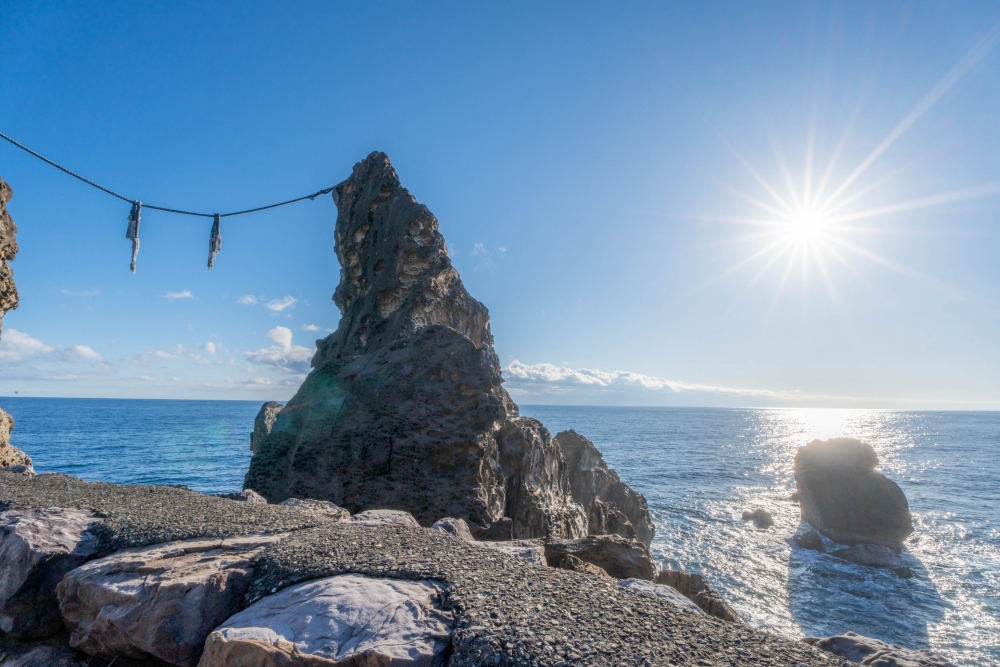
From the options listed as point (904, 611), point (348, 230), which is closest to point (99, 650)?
point (348, 230)

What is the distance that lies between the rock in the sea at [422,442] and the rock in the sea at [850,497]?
23393 mm

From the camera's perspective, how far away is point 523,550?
7.44 metres

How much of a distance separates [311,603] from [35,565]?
3.86m

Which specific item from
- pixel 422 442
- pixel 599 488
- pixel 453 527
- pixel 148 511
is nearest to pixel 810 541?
pixel 599 488

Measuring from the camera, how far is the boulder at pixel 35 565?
5.62m

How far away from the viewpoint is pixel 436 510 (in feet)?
39.9

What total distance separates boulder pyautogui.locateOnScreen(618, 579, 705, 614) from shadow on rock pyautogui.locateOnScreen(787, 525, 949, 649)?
16420 mm

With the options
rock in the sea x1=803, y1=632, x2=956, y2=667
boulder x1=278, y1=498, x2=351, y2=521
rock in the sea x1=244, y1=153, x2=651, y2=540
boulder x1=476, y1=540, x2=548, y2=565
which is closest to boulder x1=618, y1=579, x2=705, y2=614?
boulder x1=476, y1=540, x2=548, y2=565

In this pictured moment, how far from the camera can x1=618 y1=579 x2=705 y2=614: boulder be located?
6000 millimetres

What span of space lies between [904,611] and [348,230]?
Answer: 30020 mm

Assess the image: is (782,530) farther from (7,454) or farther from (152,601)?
(7,454)

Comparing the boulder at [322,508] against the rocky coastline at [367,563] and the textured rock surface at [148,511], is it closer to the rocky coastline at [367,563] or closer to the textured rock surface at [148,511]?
the rocky coastline at [367,563]

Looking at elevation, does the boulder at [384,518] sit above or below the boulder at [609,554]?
above

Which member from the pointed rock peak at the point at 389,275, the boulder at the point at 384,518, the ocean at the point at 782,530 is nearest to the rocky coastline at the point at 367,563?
the boulder at the point at 384,518
